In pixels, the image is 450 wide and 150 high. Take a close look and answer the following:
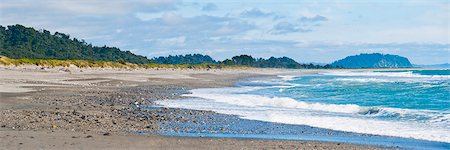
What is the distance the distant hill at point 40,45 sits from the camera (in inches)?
A: 4058

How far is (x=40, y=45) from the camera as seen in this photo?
113000 millimetres

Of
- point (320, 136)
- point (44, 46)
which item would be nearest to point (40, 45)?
point (44, 46)

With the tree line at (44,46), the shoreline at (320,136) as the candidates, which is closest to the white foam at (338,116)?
the shoreline at (320,136)

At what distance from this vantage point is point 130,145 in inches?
468

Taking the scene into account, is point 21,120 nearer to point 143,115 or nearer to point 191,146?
point 143,115

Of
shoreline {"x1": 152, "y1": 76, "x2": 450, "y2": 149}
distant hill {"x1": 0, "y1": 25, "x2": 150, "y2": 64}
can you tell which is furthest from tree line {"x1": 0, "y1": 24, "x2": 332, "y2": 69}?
shoreline {"x1": 152, "y1": 76, "x2": 450, "y2": 149}

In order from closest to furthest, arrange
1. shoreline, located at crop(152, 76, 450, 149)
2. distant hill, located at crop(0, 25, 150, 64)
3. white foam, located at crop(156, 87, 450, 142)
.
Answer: shoreline, located at crop(152, 76, 450, 149) < white foam, located at crop(156, 87, 450, 142) < distant hill, located at crop(0, 25, 150, 64)

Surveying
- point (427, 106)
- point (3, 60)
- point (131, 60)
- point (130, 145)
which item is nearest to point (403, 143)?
point (130, 145)

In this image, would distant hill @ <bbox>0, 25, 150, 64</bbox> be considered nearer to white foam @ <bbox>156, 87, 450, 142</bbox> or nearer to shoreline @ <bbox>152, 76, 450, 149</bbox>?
white foam @ <bbox>156, 87, 450, 142</bbox>

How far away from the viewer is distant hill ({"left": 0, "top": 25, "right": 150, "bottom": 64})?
10306 centimetres

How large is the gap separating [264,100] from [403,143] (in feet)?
44.9

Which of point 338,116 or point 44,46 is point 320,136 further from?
point 44,46

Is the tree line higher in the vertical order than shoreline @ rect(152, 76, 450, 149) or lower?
higher

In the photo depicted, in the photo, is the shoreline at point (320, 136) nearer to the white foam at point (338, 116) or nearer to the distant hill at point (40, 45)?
the white foam at point (338, 116)
